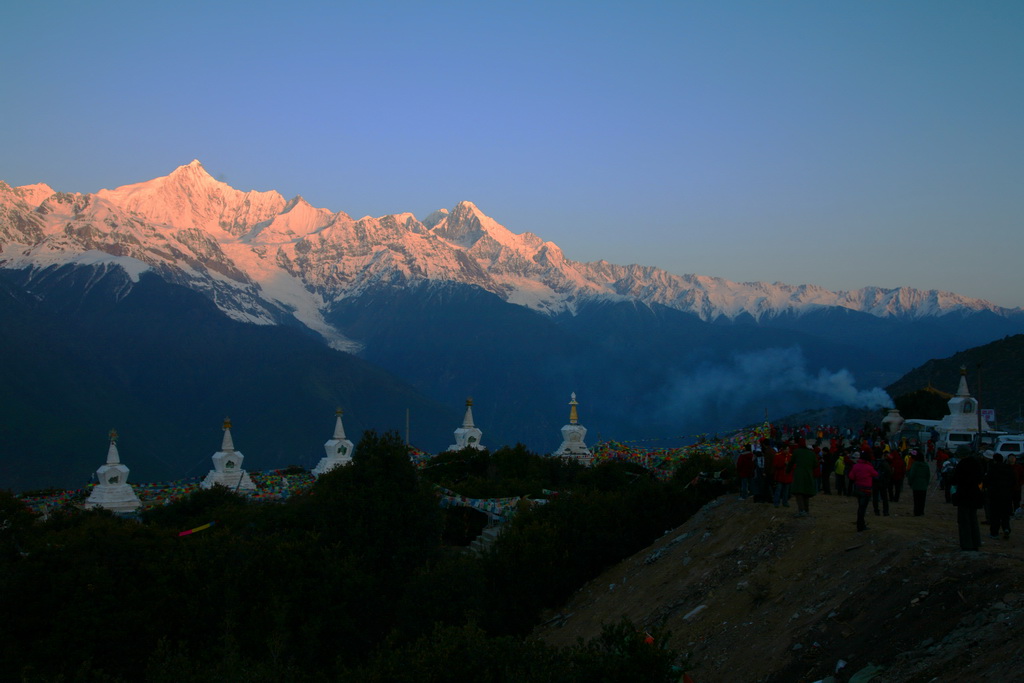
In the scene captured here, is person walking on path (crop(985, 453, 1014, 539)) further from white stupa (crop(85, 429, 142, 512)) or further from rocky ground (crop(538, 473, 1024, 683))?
white stupa (crop(85, 429, 142, 512))

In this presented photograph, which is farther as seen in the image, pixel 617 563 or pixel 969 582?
pixel 617 563

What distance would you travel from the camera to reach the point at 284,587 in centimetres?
2533

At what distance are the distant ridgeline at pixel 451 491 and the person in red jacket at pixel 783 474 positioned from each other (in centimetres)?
1346

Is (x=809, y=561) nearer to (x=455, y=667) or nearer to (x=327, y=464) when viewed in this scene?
(x=455, y=667)

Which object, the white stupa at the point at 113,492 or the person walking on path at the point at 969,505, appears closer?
the person walking on path at the point at 969,505

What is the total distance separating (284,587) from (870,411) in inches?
2312

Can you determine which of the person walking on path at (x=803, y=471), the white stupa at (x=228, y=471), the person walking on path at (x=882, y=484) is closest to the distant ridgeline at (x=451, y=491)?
the white stupa at (x=228, y=471)

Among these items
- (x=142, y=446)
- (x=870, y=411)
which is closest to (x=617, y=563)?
(x=870, y=411)

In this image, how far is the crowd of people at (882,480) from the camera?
15523mm

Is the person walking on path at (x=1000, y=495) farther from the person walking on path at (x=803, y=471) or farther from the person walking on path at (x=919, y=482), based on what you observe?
the person walking on path at (x=803, y=471)

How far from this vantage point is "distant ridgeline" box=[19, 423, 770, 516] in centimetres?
3719

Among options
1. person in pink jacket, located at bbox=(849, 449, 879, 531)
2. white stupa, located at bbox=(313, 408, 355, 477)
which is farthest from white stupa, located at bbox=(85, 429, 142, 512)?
person in pink jacket, located at bbox=(849, 449, 879, 531)

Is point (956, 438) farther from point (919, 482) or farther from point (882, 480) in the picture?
point (919, 482)

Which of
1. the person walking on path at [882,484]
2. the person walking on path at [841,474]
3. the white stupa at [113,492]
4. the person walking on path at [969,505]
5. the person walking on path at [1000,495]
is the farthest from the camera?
the white stupa at [113,492]
